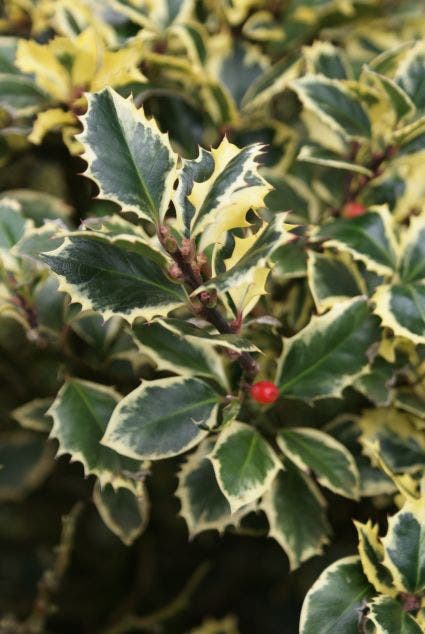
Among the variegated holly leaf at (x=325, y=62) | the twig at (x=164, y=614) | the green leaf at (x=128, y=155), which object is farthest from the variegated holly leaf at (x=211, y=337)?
the twig at (x=164, y=614)

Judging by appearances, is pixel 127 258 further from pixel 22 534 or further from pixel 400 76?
pixel 22 534

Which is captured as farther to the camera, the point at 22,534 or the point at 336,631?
the point at 22,534

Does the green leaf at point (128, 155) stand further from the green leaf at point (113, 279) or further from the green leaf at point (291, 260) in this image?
the green leaf at point (291, 260)

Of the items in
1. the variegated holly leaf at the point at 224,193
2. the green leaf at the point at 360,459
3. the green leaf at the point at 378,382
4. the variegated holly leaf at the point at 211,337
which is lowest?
the green leaf at the point at 360,459

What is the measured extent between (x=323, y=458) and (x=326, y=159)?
377mm

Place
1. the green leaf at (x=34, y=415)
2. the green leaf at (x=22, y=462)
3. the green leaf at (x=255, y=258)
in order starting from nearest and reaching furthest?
the green leaf at (x=255, y=258) < the green leaf at (x=34, y=415) < the green leaf at (x=22, y=462)

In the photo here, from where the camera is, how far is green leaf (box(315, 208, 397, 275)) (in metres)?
0.86

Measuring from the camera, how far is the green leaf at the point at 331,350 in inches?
32.4

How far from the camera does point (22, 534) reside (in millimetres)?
1288

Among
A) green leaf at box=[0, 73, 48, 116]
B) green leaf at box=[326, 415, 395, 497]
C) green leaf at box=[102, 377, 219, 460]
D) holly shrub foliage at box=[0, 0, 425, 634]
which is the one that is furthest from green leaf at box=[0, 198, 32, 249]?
green leaf at box=[326, 415, 395, 497]

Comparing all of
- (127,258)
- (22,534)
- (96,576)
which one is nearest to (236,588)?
(96,576)

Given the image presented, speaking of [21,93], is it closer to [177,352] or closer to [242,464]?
[177,352]

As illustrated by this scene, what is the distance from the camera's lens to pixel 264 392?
2.66ft

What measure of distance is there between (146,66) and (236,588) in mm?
938
